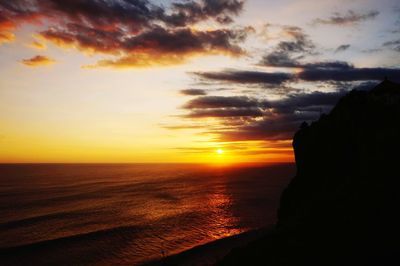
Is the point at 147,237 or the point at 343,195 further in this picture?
the point at 147,237

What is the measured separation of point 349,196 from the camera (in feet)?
69.3

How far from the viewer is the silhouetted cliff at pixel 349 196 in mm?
17734

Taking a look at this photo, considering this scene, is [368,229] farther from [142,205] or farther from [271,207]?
[142,205]

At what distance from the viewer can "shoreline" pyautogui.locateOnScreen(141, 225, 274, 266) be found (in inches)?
1569

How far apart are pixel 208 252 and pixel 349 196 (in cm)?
2733

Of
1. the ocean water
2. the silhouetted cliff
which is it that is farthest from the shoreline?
the silhouetted cliff

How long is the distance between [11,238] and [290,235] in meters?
48.9

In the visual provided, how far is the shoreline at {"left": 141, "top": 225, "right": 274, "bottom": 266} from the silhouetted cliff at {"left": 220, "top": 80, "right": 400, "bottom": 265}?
14.1 metres

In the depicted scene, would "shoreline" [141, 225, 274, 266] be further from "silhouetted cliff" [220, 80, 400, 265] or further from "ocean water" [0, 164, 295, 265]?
"silhouetted cliff" [220, 80, 400, 265]

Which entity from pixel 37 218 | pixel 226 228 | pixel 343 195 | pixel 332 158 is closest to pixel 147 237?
pixel 226 228

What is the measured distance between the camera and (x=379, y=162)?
22.4 m

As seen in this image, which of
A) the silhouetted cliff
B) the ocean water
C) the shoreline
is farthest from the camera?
the ocean water

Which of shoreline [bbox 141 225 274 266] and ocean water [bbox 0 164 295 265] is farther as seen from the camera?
ocean water [bbox 0 164 295 265]

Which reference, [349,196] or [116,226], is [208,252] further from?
[349,196]
